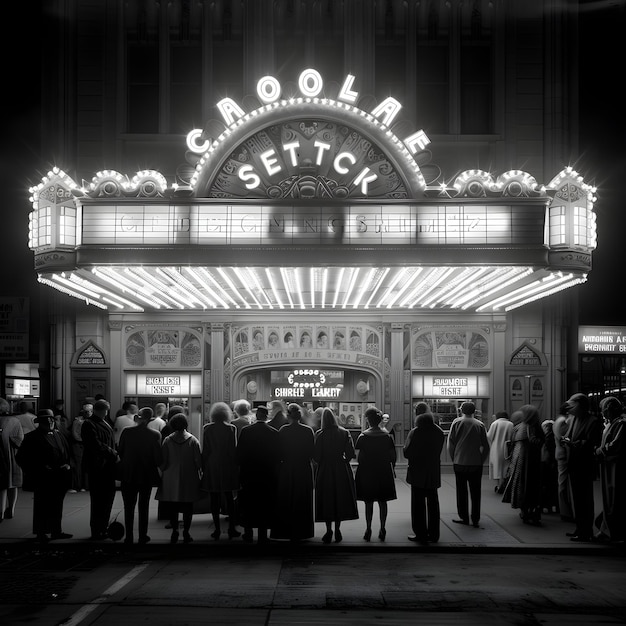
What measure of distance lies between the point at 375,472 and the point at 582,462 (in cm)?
296

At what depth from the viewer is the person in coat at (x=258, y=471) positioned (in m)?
10.6

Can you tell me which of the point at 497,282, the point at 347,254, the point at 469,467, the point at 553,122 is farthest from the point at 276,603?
the point at 553,122

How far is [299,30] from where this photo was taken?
19.0m

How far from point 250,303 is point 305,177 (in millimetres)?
5201

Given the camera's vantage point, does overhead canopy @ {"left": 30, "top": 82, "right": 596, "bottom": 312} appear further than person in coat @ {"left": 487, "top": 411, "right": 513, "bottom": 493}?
No

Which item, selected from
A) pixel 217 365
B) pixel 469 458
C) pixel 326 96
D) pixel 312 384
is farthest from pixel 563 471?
pixel 326 96

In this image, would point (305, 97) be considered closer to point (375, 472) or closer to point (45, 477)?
point (375, 472)

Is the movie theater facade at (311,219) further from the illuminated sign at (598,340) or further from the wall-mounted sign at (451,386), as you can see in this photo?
the illuminated sign at (598,340)

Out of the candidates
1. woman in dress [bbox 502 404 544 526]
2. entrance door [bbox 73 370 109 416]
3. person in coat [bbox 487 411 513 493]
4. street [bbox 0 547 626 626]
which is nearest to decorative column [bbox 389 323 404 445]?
person in coat [bbox 487 411 513 493]

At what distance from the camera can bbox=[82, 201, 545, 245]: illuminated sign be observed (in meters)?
12.4

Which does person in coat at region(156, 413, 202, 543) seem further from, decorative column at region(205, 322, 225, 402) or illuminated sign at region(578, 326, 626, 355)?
illuminated sign at region(578, 326, 626, 355)

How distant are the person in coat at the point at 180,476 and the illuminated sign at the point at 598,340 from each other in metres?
13.0

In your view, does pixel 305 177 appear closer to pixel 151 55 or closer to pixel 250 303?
pixel 250 303

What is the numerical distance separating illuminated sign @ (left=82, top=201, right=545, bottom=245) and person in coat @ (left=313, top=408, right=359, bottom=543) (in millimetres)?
3285
